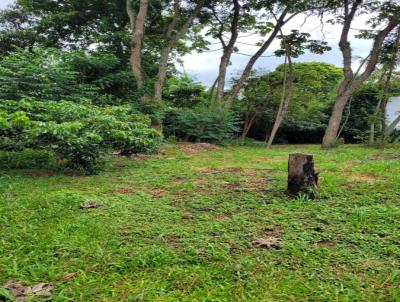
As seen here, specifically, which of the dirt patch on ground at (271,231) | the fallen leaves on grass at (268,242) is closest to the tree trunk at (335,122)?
the dirt patch on ground at (271,231)

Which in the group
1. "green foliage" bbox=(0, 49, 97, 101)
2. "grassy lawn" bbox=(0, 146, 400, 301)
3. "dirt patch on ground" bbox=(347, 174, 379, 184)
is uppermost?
"green foliage" bbox=(0, 49, 97, 101)

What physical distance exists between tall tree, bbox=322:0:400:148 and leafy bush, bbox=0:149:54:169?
26.6 ft

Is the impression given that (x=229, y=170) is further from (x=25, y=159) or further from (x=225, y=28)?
(x=225, y=28)

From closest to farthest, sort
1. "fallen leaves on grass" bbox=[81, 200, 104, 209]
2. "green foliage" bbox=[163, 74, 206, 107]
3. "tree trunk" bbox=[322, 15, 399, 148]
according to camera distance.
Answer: "fallen leaves on grass" bbox=[81, 200, 104, 209]
"tree trunk" bbox=[322, 15, 399, 148]
"green foliage" bbox=[163, 74, 206, 107]

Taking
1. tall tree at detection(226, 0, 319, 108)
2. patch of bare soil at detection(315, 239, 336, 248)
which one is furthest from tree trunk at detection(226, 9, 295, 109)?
patch of bare soil at detection(315, 239, 336, 248)

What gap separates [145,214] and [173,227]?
0.45 meters

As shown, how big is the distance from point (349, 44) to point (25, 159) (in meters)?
9.77

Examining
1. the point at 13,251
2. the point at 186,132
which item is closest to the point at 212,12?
the point at 186,132

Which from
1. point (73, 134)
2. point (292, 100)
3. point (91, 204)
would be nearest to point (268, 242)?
point (91, 204)

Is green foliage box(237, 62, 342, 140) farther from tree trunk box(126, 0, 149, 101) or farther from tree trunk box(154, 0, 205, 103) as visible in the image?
tree trunk box(126, 0, 149, 101)

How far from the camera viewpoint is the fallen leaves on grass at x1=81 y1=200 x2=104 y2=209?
3.37m

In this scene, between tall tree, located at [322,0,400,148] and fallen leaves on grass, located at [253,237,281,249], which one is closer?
fallen leaves on grass, located at [253,237,281,249]

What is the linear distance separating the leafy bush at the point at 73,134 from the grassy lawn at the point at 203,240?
65cm

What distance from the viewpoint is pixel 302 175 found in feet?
12.0
